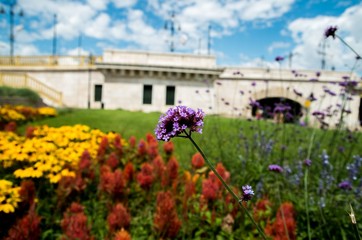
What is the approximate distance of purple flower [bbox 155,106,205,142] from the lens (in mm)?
818

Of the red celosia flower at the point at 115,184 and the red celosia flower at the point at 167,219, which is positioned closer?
the red celosia flower at the point at 167,219

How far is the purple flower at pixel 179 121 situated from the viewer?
82 cm

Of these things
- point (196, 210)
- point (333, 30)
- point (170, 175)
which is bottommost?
point (196, 210)

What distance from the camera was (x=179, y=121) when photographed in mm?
833

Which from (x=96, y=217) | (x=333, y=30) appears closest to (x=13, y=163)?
(x=96, y=217)

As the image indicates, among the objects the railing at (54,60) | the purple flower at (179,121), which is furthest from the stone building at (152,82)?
the purple flower at (179,121)

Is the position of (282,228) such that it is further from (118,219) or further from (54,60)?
(54,60)

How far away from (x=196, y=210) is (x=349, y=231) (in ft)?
4.62

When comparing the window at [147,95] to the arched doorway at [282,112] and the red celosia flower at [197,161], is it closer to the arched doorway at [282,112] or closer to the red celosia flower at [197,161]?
the arched doorway at [282,112]

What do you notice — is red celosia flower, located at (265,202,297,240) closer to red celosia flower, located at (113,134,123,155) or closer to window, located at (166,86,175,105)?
red celosia flower, located at (113,134,123,155)

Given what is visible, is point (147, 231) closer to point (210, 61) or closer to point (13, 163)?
point (13, 163)

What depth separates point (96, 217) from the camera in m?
3.37

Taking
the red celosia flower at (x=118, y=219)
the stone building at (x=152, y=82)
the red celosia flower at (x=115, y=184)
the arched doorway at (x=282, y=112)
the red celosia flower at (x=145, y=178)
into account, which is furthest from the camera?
the stone building at (x=152, y=82)

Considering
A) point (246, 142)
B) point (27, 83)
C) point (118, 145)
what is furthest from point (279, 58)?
point (27, 83)
